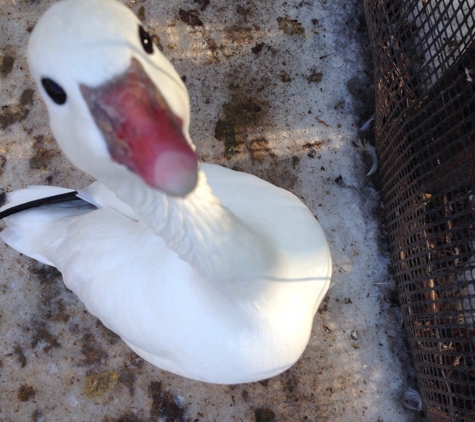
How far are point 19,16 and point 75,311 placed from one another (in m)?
1.34

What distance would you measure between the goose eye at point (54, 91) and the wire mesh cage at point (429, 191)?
48.5 inches

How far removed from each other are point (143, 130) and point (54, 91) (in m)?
0.18

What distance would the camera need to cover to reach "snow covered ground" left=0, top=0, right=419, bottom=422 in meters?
1.75

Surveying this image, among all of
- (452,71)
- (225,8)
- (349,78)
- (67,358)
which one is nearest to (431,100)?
(452,71)

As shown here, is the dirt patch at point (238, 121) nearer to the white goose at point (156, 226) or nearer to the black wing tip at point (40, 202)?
the white goose at point (156, 226)

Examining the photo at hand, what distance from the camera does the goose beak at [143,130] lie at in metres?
0.57

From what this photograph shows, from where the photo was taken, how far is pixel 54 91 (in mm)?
651

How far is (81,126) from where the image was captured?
25.1 inches

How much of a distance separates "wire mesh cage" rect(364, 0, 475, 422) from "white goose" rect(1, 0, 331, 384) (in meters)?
0.58

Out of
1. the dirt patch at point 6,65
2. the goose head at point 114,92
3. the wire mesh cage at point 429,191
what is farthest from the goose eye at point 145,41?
the dirt patch at point 6,65

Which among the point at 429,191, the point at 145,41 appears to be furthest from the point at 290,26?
the point at 145,41

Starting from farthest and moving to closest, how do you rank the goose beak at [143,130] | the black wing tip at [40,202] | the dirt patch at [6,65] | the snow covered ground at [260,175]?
the dirt patch at [6,65] → the snow covered ground at [260,175] → the black wing tip at [40,202] → the goose beak at [143,130]

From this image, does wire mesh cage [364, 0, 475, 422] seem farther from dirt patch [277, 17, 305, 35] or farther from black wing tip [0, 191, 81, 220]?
black wing tip [0, 191, 81, 220]

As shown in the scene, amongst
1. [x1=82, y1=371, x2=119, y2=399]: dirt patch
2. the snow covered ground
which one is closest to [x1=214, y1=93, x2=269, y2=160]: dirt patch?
the snow covered ground
